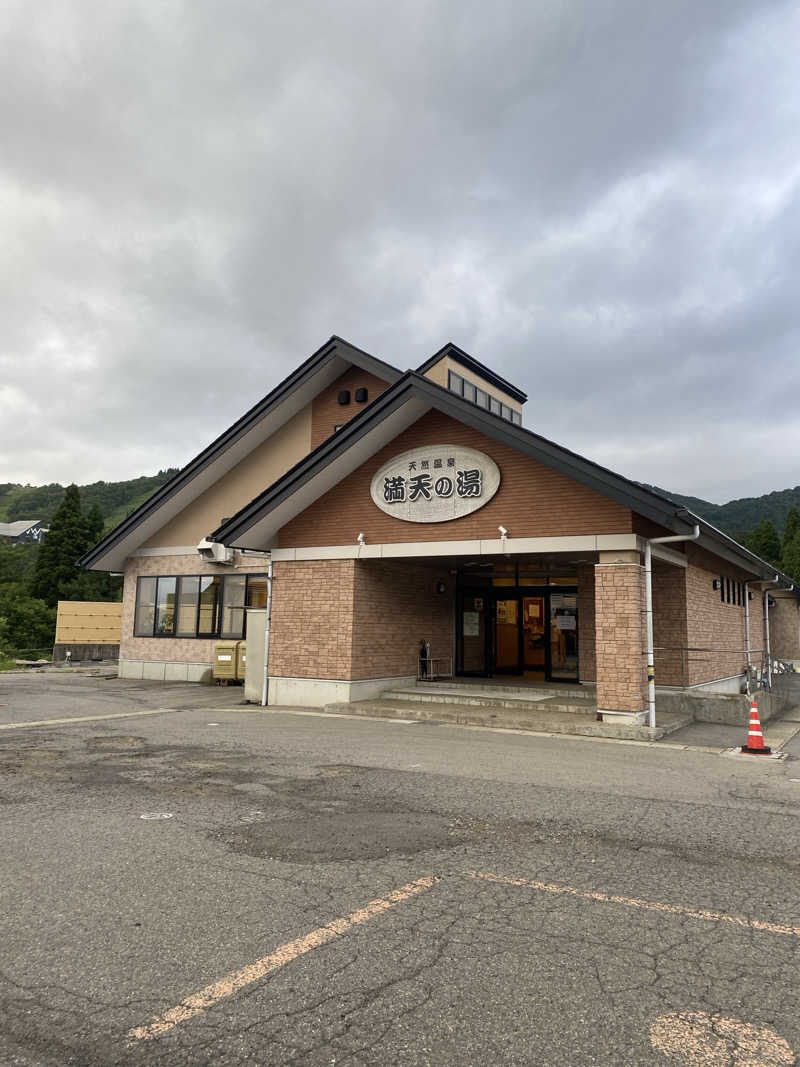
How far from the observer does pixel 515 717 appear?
12828 mm

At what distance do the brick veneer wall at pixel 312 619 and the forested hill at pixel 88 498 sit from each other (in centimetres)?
5262

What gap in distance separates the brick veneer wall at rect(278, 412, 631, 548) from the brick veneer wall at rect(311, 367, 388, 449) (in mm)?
4866

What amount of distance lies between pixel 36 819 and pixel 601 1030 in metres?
5.22

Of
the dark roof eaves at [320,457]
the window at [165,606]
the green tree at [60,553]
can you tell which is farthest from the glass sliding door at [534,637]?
the green tree at [60,553]

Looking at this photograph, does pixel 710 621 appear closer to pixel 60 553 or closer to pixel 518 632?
pixel 518 632

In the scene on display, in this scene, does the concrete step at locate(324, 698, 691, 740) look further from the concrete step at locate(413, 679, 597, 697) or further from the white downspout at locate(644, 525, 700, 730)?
the concrete step at locate(413, 679, 597, 697)

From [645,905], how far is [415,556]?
10.4 m

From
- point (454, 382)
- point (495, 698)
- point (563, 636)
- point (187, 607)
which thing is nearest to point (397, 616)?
point (495, 698)

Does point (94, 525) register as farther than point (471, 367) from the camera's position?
Yes

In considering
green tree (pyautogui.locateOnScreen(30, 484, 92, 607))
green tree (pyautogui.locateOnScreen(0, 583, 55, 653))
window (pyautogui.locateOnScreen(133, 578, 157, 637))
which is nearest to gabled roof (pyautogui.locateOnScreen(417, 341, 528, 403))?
window (pyautogui.locateOnScreen(133, 578, 157, 637))

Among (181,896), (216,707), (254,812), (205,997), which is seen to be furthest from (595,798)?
→ (216,707)

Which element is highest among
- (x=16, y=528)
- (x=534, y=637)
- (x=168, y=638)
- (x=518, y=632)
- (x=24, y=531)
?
(x=16, y=528)

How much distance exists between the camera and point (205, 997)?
3.27m

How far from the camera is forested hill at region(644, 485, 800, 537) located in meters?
94.4
